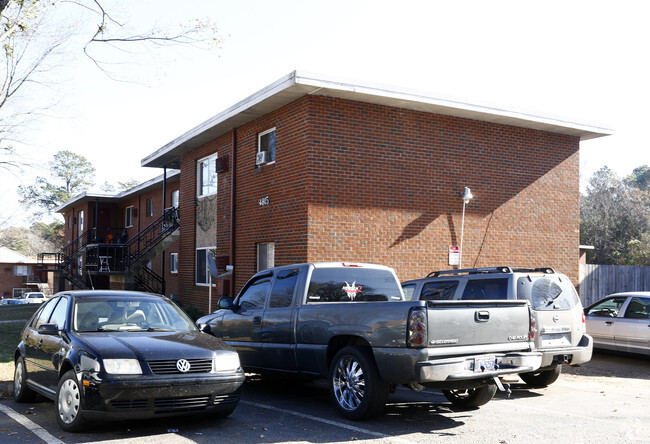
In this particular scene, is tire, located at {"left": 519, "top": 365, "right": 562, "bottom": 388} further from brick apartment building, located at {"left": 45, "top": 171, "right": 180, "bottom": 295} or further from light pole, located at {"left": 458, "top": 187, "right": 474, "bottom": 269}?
brick apartment building, located at {"left": 45, "top": 171, "right": 180, "bottom": 295}

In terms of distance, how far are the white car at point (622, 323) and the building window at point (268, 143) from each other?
8195mm

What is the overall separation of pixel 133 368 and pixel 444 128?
11.2 metres

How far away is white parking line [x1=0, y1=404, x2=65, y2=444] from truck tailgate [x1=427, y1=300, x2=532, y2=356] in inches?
153

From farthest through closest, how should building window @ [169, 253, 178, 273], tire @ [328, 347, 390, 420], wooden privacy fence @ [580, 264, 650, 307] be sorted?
1. building window @ [169, 253, 178, 273]
2. wooden privacy fence @ [580, 264, 650, 307]
3. tire @ [328, 347, 390, 420]

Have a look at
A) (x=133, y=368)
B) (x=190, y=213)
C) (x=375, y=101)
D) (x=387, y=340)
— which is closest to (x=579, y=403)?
(x=387, y=340)

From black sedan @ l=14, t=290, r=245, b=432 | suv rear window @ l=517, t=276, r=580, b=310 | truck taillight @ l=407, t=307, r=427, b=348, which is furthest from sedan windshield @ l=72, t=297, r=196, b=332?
suv rear window @ l=517, t=276, r=580, b=310

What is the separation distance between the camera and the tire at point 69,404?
6430 millimetres

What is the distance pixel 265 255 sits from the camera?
1638 centimetres

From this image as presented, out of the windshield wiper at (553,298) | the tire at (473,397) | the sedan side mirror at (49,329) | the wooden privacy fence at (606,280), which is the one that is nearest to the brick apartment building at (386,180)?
the wooden privacy fence at (606,280)

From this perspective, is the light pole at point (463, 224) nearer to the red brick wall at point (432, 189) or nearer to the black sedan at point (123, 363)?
the red brick wall at point (432, 189)

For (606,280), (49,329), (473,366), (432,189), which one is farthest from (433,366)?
(606,280)

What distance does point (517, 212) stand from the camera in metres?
16.8

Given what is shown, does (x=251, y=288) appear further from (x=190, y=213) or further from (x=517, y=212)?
(x=190, y=213)

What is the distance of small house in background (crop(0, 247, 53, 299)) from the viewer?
63.2 m
